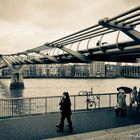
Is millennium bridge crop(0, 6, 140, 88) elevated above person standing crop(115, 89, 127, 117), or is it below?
above

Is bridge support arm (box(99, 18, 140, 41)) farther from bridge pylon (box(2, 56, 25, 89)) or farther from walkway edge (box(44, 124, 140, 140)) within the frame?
bridge pylon (box(2, 56, 25, 89))

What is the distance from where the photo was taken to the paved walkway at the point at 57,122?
32.6 feet

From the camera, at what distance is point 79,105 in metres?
18.4

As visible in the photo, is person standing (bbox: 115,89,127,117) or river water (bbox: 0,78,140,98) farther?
river water (bbox: 0,78,140,98)

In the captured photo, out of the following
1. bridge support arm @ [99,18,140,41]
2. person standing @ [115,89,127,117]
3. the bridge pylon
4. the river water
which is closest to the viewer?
bridge support arm @ [99,18,140,41]

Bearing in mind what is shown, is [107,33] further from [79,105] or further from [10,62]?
[10,62]

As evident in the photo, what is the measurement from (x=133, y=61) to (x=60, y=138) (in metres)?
14.8

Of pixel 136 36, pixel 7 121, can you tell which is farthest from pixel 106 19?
pixel 7 121

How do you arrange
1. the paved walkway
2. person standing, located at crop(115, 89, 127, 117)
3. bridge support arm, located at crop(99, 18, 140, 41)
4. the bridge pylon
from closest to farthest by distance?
Answer: the paved walkway → bridge support arm, located at crop(99, 18, 140, 41) → person standing, located at crop(115, 89, 127, 117) → the bridge pylon

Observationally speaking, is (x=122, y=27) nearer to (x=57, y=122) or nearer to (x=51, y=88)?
(x=57, y=122)

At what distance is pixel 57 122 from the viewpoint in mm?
12406

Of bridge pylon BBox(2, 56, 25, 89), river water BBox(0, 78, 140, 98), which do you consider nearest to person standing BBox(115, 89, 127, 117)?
river water BBox(0, 78, 140, 98)

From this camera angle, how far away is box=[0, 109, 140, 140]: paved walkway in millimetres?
9930

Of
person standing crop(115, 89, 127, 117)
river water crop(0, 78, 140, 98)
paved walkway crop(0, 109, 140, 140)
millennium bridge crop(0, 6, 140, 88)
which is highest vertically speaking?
millennium bridge crop(0, 6, 140, 88)
